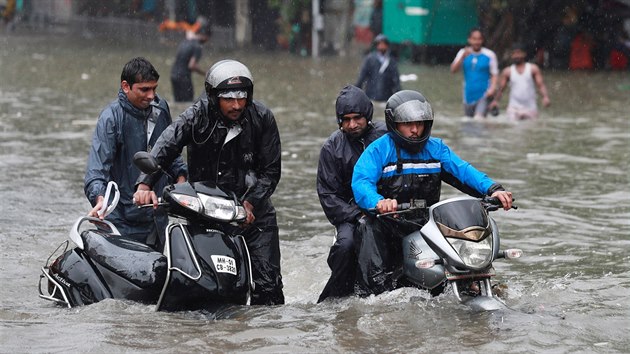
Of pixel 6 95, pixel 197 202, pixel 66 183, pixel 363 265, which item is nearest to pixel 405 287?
pixel 363 265

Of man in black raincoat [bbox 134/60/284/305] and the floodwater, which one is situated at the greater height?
man in black raincoat [bbox 134/60/284/305]

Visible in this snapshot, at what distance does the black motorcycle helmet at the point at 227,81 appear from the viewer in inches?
268

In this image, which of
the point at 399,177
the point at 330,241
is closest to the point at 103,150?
the point at 399,177

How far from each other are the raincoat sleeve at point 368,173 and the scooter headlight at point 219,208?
681 millimetres

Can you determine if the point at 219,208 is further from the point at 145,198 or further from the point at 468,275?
the point at 468,275

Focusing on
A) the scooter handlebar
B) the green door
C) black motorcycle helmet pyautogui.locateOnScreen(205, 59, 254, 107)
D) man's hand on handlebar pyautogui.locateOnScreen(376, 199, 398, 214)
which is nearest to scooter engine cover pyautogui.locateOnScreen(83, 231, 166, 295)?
black motorcycle helmet pyautogui.locateOnScreen(205, 59, 254, 107)

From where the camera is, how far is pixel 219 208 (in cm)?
664

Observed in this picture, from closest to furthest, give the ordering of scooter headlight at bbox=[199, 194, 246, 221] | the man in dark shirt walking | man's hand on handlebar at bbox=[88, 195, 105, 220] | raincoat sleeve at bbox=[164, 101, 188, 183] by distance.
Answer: scooter headlight at bbox=[199, 194, 246, 221]
man's hand on handlebar at bbox=[88, 195, 105, 220]
raincoat sleeve at bbox=[164, 101, 188, 183]
the man in dark shirt walking

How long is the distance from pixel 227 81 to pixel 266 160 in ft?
1.98

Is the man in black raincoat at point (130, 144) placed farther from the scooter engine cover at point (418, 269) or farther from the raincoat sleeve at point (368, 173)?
the scooter engine cover at point (418, 269)

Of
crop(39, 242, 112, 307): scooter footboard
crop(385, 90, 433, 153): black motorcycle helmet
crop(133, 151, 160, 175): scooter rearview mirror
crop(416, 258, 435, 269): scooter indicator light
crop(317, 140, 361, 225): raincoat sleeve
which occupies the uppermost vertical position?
crop(385, 90, 433, 153): black motorcycle helmet

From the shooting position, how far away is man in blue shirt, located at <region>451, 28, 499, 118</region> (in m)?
19.1

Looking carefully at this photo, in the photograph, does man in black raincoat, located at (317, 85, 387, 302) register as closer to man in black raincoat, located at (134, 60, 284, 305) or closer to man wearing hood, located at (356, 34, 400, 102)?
man in black raincoat, located at (134, 60, 284, 305)

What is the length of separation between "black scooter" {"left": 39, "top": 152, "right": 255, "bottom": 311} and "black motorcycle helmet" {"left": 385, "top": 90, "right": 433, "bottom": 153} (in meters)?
0.96
